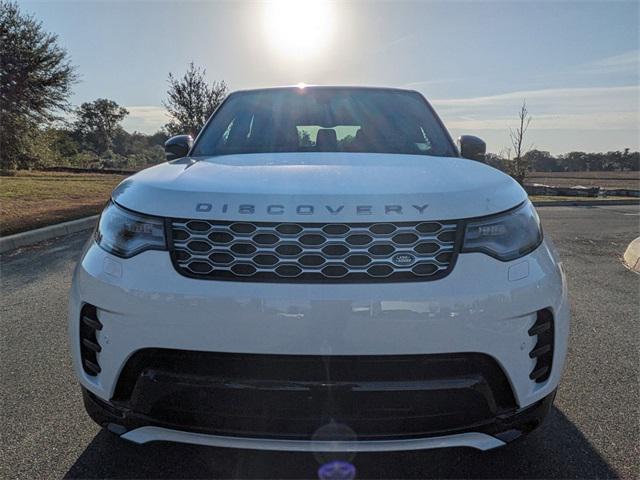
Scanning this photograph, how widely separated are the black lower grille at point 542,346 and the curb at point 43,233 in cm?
689

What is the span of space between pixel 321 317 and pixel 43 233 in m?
7.32

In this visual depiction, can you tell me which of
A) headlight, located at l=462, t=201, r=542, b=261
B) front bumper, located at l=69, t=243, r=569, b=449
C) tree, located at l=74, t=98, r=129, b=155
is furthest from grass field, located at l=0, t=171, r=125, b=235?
tree, located at l=74, t=98, r=129, b=155

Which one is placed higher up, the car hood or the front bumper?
the car hood

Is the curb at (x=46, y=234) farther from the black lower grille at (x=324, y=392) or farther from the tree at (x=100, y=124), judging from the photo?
the tree at (x=100, y=124)

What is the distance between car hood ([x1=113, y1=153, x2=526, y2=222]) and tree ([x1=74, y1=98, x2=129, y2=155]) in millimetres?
92474

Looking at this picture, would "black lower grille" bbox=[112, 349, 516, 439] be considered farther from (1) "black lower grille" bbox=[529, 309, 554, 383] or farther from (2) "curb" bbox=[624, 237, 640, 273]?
(2) "curb" bbox=[624, 237, 640, 273]

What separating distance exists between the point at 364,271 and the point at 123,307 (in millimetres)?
843

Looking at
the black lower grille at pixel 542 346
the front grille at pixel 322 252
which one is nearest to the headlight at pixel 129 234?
the front grille at pixel 322 252

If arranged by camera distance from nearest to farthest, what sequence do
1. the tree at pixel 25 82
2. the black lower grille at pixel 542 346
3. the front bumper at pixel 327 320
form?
the front bumper at pixel 327 320, the black lower grille at pixel 542 346, the tree at pixel 25 82

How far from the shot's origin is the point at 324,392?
63.2 inches

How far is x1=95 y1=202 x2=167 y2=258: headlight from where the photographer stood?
5.88ft

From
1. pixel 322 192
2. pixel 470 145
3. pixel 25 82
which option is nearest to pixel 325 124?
pixel 470 145

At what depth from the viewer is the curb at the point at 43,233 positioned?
6719mm

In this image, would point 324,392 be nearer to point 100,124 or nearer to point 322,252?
point 322,252
